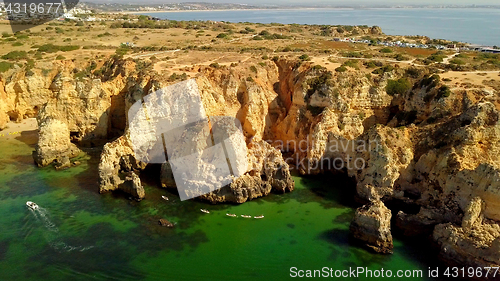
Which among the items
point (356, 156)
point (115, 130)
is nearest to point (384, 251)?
point (356, 156)

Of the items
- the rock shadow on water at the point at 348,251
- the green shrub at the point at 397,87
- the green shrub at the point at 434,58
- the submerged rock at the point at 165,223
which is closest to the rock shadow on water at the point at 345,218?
the rock shadow on water at the point at 348,251

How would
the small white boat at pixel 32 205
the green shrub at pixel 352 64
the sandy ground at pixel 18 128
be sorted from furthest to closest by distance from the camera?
the sandy ground at pixel 18 128, the green shrub at pixel 352 64, the small white boat at pixel 32 205

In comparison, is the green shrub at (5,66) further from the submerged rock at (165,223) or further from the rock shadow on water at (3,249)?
the submerged rock at (165,223)

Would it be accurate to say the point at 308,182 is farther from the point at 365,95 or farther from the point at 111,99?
the point at 111,99

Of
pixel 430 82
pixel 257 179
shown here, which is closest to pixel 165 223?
pixel 257 179

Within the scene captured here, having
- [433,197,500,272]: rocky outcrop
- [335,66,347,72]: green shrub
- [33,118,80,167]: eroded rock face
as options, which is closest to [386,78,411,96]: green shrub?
[335,66,347,72]: green shrub

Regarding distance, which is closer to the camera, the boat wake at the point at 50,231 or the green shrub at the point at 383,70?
the boat wake at the point at 50,231
